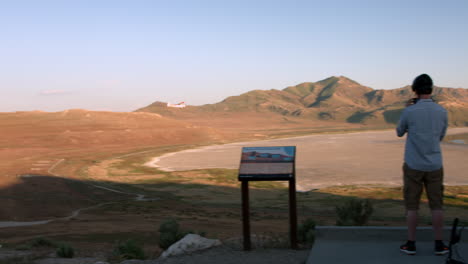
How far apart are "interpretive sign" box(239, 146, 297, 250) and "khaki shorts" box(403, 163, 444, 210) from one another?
6.14 feet

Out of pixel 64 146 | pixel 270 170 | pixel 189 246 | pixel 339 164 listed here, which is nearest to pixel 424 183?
pixel 270 170

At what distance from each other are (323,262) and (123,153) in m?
71.4

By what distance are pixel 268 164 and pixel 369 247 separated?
1.90 m

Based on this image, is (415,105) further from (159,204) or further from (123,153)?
(123,153)

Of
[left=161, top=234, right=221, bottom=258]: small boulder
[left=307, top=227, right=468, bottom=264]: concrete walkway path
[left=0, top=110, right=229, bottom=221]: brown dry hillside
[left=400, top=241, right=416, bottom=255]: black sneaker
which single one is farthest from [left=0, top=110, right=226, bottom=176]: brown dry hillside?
[left=400, top=241, right=416, bottom=255]: black sneaker

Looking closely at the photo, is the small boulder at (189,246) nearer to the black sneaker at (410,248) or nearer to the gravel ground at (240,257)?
the gravel ground at (240,257)

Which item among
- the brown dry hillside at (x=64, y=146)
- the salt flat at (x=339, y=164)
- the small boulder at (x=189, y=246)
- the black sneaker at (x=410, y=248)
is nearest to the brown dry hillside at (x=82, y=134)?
the brown dry hillside at (x=64, y=146)

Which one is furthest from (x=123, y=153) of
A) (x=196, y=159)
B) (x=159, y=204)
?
(x=159, y=204)

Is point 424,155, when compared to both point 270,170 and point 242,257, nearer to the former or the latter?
point 270,170

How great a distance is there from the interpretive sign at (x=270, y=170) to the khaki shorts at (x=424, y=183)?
1872mm

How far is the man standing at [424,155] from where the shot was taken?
221 inches

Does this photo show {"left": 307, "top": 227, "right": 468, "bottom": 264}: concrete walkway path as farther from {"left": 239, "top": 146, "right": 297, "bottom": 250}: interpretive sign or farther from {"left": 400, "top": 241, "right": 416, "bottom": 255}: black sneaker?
{"left": 239, "top": 146, "right": 297, "bottom": 250}: interpretive sign

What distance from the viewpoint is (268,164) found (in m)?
7.39

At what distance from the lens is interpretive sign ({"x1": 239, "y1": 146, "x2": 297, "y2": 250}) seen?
721 centimetres
